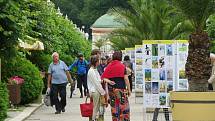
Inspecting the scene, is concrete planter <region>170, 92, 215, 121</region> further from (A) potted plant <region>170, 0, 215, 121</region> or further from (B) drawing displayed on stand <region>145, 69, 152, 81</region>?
(B) drawing displayed on stand <region>145, 69, 152, 81</region>

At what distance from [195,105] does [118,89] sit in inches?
88.4

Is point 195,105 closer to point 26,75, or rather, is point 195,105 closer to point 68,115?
point 68,115

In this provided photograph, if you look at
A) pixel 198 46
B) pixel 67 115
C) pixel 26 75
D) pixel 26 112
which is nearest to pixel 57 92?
pixel 67 115

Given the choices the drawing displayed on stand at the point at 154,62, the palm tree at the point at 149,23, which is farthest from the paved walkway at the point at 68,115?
the palm tree at the point at 149,23

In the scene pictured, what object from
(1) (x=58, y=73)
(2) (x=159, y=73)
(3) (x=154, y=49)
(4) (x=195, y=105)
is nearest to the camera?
(4) (x=195, y=105)

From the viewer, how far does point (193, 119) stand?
1253 centimetres

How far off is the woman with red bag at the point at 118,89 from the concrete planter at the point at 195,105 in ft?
6.00

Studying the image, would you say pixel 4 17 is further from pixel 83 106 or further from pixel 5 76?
pixel 5 76

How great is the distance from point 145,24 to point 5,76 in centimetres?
1556

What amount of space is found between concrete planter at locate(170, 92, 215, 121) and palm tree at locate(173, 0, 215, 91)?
98 centimetres

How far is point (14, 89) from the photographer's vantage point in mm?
20203

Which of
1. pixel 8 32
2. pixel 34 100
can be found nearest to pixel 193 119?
pixel 8 32

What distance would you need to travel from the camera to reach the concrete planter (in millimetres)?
12422

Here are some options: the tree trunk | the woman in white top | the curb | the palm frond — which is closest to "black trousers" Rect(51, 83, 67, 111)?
the curb
